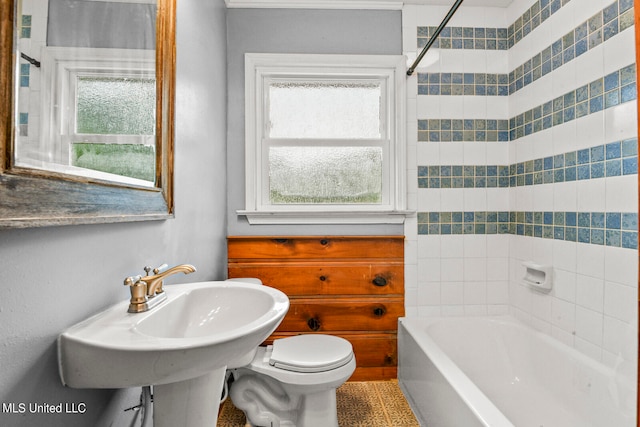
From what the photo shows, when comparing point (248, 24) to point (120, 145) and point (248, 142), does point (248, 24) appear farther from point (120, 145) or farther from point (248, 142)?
point (120, 145)

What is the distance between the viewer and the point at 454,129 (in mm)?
A: 2098

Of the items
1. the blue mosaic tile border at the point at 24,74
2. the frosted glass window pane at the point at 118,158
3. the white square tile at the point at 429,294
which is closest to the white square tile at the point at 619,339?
the white square tile at the point at 429,294

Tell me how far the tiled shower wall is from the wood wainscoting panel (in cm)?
25

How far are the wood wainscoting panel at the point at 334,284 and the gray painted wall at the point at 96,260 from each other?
381 mm

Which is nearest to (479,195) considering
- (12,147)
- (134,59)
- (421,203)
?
(421,203)

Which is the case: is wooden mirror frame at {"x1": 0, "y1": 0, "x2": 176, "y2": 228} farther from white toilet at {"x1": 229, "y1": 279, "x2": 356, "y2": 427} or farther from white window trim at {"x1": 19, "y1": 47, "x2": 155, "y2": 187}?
white toilet at {"x1": 229, "y1": 279, "x2": 356, "y2": 427}

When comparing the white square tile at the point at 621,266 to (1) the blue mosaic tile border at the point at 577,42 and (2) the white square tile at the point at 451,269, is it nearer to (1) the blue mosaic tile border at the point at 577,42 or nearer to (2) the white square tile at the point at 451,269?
(2) the white square tile at the point at 451,269

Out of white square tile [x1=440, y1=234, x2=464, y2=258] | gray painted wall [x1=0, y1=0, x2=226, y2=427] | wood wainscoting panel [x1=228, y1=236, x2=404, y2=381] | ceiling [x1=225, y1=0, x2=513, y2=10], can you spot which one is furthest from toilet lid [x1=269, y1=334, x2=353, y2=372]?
ceiling [x1=225, y1=0, x2=513, y2=10]

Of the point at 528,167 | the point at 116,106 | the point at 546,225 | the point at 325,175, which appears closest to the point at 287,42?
the point at 325,175

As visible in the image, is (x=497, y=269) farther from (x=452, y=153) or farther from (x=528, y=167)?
(x=452, y=153)

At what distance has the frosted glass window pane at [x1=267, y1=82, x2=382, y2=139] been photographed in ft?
6.93

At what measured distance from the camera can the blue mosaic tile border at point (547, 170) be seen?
133 centimetres

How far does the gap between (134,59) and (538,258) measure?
215 cm

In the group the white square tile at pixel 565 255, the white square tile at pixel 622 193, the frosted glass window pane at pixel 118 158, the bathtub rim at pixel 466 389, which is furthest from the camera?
the white square tile at pixel 565 255
